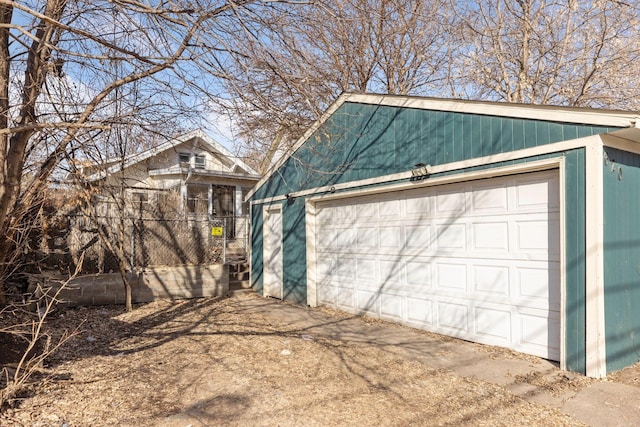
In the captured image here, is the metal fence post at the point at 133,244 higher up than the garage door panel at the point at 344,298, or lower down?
higher up

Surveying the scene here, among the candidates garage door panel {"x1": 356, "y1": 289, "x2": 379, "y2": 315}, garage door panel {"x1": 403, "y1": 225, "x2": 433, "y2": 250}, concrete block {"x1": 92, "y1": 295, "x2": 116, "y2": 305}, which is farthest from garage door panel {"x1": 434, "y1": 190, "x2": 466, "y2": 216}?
concrete block {"x1": 92, "y1": 295, "x2": 116, "y2": 305}

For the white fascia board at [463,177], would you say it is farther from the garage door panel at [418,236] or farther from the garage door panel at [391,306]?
the garage door panel at [391,306]

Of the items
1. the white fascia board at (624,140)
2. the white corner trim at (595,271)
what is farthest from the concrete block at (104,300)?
the white fascia board at (624,140)

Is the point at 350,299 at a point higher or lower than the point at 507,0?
lower

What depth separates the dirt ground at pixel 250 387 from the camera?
3.64 meters

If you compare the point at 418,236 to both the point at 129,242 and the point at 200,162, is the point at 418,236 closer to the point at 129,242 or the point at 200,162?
the point at 129,242

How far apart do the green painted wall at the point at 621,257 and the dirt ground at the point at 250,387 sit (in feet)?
1.60

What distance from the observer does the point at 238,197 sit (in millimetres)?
17547

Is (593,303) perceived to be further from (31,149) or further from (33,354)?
(31,149)

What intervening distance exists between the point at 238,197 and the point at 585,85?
12.5 meters

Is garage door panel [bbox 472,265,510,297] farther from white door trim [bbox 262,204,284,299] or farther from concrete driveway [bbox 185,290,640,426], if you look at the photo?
white door trim [bbox 262,204,284,299]

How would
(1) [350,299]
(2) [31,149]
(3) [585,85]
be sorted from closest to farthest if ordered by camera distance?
(2) [31,149] → (1) [350,299] → (3) [585,85]

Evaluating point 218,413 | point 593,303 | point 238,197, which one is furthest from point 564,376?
point 238,197

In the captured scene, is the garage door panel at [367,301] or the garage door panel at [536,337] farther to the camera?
the garage door panel at [367,301]
